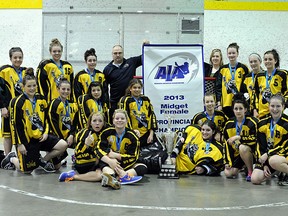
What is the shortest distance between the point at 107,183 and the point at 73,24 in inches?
247

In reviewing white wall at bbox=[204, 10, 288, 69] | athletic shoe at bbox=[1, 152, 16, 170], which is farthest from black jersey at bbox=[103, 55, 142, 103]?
white wall at bbox=[204, 10, 288, 69]

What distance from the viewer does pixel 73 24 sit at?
10070 mm

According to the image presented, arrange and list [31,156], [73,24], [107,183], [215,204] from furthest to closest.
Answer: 1. [73,24]
2. [31,156]
3. [107,183]
4. [215,204]

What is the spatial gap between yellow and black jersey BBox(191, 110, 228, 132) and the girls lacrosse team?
12mm

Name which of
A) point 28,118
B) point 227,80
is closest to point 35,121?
point 28,118

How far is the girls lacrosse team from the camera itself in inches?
189

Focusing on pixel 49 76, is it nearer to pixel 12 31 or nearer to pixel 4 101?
pixel 4 101

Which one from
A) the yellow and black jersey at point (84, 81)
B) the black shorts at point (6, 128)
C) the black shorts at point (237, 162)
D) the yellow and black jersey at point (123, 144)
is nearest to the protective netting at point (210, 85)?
the black shorts at point (237, 162)

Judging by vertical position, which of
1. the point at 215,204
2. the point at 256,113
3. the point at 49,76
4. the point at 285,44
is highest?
the point at 285,44

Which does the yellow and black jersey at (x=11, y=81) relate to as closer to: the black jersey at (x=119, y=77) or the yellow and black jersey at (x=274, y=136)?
the black jersey at (x=119, y=77)

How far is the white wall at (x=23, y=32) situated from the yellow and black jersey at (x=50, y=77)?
3.21m

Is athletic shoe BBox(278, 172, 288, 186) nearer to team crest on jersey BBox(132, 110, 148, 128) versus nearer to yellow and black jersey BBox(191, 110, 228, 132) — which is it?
yellow and black jersey BBox(191, 110, 228, 132)

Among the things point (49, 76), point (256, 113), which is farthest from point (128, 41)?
point (256, 113)

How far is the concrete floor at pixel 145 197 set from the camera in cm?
354
